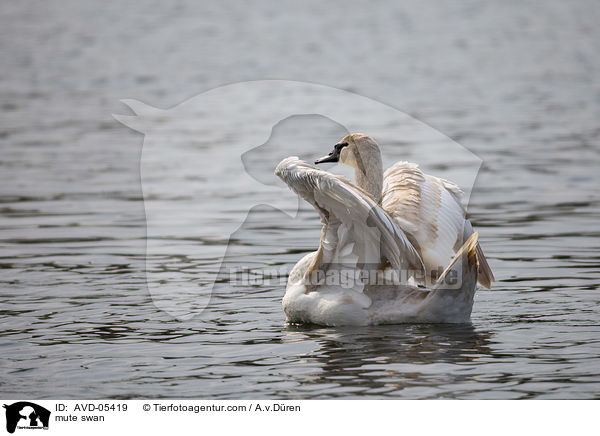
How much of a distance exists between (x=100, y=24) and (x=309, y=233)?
39.8 meters

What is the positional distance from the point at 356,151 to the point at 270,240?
4.00 m

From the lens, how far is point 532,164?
17531mm

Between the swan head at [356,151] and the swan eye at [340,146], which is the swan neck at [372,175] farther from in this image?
the swan eye at [340,146]

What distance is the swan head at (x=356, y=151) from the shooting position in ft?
29.1

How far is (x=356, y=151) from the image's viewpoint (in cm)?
898

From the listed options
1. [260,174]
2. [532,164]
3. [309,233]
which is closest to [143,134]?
[260,174]

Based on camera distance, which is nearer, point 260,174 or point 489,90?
point 260,174

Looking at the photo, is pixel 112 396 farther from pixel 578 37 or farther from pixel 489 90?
pixel 578 37

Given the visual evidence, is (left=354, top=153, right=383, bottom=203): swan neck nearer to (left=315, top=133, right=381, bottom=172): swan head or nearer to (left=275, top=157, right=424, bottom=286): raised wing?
(left=315, top=133, right=381, bottom=172): swan head

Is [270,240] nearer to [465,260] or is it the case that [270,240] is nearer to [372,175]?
[372,175]
